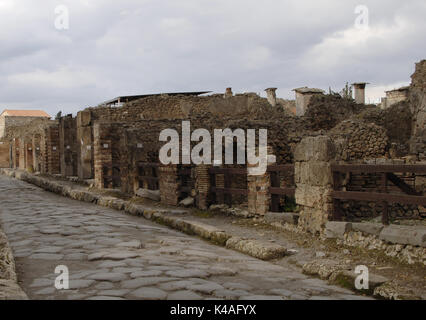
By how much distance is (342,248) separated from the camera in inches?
262

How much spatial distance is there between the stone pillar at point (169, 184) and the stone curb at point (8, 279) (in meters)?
5.88

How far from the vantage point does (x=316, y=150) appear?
24.9ft

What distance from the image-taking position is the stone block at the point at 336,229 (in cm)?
679

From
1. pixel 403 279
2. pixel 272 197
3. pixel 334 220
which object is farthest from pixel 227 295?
pixel 272 197

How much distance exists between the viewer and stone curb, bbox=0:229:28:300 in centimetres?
369

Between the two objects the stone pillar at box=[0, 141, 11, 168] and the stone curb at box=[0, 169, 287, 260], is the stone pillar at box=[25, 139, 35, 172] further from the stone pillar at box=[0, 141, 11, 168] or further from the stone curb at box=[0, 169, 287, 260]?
the stone curb at box=[0, 169, 287, 260]

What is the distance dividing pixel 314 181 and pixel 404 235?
2.08 metres

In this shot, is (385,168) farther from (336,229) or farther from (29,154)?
(29,154)

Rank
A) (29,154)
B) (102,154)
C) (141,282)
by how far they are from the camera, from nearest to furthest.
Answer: (141,282) → (102,154) → (29,154)

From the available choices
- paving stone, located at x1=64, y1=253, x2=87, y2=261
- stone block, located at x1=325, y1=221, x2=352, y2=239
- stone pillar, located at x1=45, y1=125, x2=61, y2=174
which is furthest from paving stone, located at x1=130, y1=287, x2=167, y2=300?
stone pillar, located at x1=45, y1=125, x2=61, y2=174

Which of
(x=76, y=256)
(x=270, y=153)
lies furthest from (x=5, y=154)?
(x=76, y=256)

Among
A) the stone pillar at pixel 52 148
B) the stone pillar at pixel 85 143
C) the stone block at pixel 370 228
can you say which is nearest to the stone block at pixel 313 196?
the stone block at pixel 370 228

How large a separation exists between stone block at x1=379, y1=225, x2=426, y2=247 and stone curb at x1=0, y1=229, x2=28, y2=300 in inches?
168
